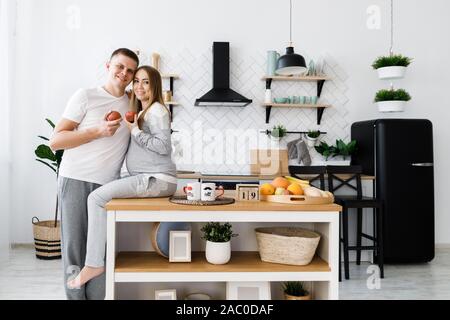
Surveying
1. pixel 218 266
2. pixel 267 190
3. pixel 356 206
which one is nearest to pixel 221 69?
pixel 356 206

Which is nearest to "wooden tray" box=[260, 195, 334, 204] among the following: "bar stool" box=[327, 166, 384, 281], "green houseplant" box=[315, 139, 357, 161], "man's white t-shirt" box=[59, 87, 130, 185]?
"man's white t-shirt" box=[59, 87, 130, 185]

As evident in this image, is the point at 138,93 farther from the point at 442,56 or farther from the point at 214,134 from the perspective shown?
the point at 442,56

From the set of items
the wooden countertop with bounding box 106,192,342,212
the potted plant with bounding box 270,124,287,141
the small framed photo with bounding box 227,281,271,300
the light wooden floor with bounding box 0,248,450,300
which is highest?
the potted plant with bounding box 270,124,287,141

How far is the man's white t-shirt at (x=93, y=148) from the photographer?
6.99ft

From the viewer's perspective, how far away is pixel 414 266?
401cm

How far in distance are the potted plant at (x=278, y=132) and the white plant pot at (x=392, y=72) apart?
1.20m

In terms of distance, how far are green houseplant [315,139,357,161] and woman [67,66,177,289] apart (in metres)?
2.82

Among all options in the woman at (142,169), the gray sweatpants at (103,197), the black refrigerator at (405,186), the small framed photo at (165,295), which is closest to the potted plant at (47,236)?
the woman at (142,169)

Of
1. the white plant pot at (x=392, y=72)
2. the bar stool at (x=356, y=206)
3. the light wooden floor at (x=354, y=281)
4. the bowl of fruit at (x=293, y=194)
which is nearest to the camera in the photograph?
the bowl of fruit at (x=293, y=194)

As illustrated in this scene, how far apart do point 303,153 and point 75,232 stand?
2960mm

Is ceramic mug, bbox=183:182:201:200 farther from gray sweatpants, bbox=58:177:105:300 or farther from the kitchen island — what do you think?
gray sweatpants, bbox=58:177:105:300

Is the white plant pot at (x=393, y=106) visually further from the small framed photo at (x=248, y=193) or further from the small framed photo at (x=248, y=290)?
the small framed photo at (x=248, y=290)

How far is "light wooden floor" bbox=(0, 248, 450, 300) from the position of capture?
307cm
